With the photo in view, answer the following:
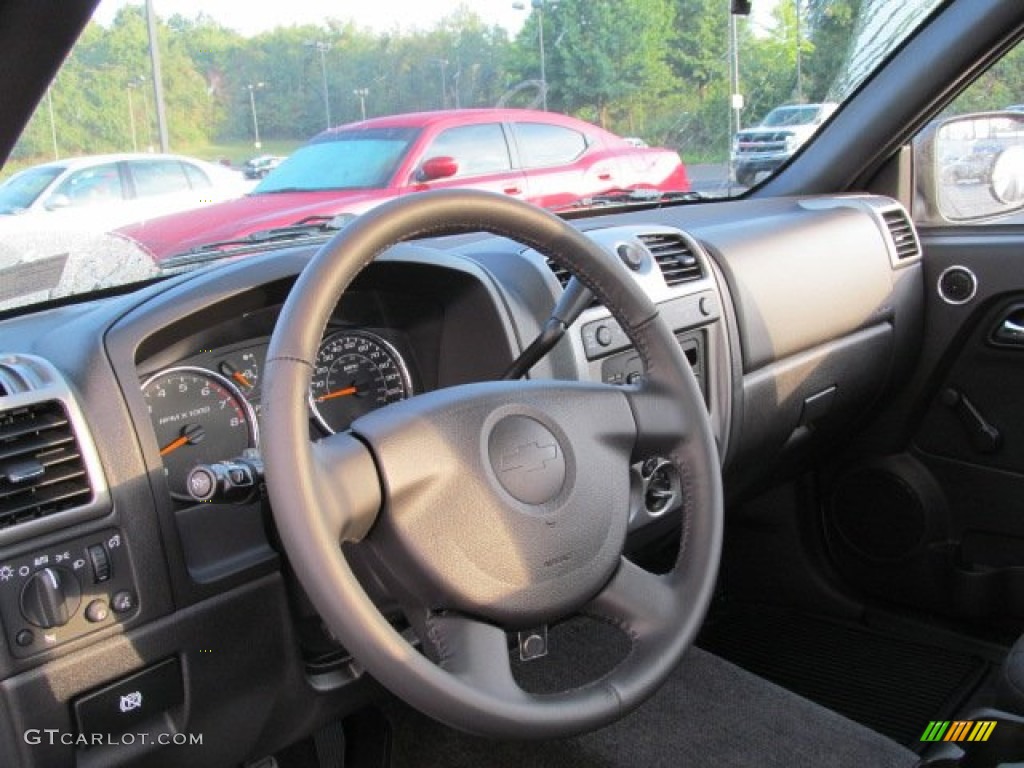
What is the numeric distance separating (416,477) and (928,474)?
215 centimetres

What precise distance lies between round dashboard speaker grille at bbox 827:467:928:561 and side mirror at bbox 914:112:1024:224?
0.79m

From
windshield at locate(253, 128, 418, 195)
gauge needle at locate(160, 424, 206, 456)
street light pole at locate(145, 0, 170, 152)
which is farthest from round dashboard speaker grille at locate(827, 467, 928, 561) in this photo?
street light pole at locate(145, 0, 170, 152)

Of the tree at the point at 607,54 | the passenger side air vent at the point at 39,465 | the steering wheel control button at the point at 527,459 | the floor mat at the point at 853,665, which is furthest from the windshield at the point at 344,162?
the floor mat at the point at 853,665

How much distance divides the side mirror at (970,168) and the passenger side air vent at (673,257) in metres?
1.07

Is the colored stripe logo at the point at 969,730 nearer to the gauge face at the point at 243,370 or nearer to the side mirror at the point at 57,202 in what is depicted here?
the gauge face at the point at 243,370

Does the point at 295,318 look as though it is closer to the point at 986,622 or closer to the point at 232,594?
the point at 232,594

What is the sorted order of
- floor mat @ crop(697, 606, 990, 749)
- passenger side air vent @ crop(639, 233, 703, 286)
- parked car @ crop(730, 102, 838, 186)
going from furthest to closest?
parked car @ crop(730, 102, 838, 186) < floor mat @ crop(697, 606, 990, 749) < passenger side air vent @ crop(639, 233, 703, 286)

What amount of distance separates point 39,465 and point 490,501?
A: 1.92ft

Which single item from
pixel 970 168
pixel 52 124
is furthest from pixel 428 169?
pixel 970 168

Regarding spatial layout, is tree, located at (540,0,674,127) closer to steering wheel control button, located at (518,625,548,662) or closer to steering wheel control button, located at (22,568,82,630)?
steering wheel control button, located at (518,625,548,662)

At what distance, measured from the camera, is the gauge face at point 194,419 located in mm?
1624

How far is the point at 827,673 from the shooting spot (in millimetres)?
2803

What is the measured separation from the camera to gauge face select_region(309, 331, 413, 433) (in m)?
1.85

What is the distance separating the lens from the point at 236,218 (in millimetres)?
2119
